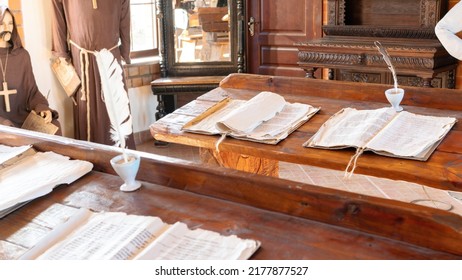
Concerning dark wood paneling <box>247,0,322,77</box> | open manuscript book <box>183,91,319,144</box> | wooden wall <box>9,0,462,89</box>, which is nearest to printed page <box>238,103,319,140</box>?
open manuscript book <box>183,91,319,144</box>

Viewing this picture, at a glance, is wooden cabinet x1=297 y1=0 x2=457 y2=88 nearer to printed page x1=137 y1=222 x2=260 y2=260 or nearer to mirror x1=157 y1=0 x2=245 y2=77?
mirror x1=157 y1=0 x2=245 y2=77

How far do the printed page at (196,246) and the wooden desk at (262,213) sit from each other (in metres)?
0.03

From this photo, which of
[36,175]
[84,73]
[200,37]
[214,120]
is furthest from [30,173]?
[200,37]

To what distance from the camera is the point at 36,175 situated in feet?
5.67

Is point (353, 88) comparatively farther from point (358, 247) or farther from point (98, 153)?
point (358, 247)

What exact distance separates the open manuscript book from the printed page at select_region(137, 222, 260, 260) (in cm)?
91

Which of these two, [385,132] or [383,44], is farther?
[383,44]

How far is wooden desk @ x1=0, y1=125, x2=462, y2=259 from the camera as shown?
1.25m

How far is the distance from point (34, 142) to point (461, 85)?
3531 mm

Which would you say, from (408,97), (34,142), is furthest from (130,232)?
(408,97)

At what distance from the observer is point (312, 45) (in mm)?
4703

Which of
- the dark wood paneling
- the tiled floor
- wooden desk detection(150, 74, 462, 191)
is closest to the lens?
wooden desk detection(150, 74, 462, 191)

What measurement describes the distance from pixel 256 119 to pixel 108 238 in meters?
1.14

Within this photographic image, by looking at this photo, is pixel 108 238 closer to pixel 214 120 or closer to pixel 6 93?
pixel 214 120
